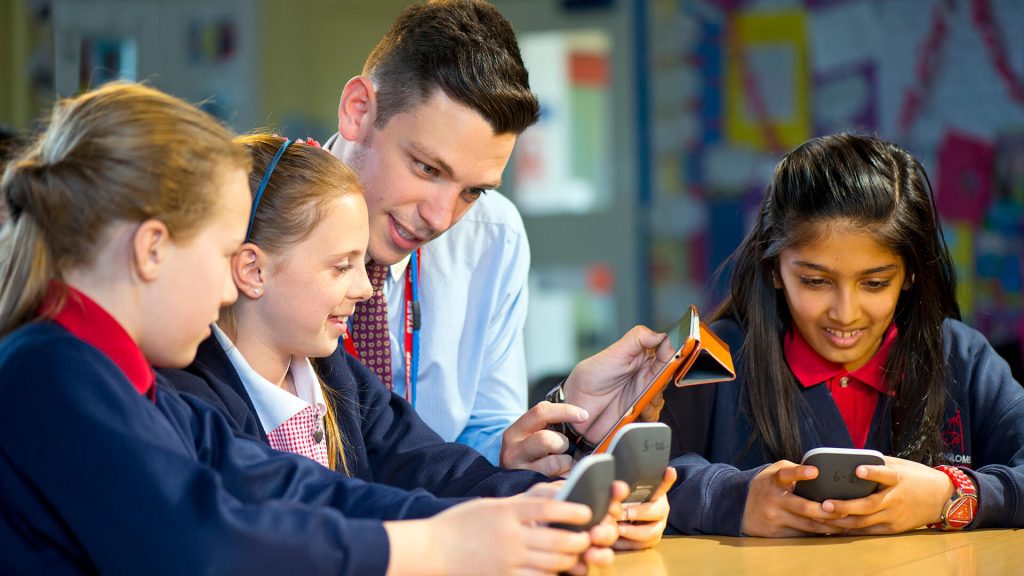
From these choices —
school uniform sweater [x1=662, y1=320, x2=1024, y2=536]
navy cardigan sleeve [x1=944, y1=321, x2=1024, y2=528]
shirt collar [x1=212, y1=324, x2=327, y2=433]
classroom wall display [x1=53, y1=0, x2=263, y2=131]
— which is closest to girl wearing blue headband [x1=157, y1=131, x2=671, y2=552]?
shirt collar [x1=212, y1=324, x2=327, y2=433]

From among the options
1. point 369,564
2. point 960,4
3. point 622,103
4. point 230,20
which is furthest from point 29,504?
point 230,20

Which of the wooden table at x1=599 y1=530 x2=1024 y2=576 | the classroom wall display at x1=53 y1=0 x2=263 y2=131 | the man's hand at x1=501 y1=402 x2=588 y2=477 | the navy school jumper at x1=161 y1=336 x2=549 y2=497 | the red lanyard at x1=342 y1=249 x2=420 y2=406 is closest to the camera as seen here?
the wooden table at x1=599 y1=530 x2=1024 y2=576

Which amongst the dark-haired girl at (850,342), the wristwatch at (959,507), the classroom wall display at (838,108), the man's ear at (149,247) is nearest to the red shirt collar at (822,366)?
the dark-haired girl at (850,342)

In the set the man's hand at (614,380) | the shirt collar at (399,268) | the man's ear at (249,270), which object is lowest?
the man's hand at (614,380)

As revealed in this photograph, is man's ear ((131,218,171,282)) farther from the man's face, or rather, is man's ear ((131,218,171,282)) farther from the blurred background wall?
the blurred background wall

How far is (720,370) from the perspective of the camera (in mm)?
1492

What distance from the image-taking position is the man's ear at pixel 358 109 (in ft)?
6.09

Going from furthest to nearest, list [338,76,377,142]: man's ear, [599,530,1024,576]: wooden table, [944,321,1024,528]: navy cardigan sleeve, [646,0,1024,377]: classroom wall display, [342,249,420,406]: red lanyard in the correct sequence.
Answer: [646,0,1024,377]: classroom wall display
[342,249,420,406]: red lanyard
[338,76,377,142]: man's ear
[944,321,1024,528]: navy cardigan sleeve
[599,530,1024,576]: wooden table

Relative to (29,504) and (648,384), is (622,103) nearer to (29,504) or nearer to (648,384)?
(648,384)

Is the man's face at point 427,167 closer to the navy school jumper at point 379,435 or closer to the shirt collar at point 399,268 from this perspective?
the shirt collar at point 399,268

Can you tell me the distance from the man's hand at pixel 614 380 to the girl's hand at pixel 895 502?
0.31m

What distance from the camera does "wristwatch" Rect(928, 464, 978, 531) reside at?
150cm

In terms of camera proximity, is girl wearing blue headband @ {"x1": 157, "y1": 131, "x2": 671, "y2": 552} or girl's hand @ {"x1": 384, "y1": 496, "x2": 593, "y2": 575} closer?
girl's hand @ {"x1": 384, "y1": 496, "x2": 593, "y2": 575}

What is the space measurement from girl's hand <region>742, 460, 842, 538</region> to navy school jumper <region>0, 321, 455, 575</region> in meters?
0.63
